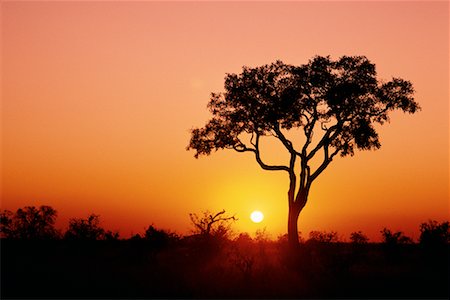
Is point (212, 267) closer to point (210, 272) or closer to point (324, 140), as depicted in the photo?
point (210, 272)

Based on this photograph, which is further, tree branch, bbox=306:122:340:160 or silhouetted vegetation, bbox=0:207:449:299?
tree branch, bbox=306:122:340:160

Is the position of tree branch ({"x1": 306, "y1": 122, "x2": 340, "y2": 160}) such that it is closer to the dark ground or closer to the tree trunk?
the tree trunk

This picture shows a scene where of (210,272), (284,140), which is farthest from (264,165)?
(210,272)

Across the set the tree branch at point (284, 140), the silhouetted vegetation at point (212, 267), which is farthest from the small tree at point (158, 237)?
the tree branch at point (284, 140)

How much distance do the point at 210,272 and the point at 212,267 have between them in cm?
222

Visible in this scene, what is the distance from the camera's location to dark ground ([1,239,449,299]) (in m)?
29.0

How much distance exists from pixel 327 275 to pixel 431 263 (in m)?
11.0

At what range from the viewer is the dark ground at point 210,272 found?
2895 centimetres

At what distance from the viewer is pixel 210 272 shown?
34.0 meters

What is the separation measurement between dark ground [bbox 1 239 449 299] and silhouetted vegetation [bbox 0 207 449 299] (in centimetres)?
5

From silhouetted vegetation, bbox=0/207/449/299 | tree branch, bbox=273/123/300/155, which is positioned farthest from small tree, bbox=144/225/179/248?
tree branch, bbox=273/123/300/155

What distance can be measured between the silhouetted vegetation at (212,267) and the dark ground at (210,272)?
0.05 meters

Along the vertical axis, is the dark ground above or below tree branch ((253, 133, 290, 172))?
below

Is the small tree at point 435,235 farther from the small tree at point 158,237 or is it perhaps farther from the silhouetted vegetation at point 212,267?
the small tree at point 158,237
